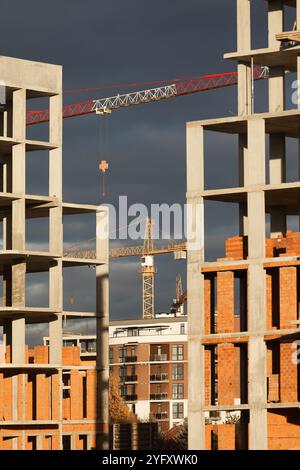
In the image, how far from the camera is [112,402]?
167 m

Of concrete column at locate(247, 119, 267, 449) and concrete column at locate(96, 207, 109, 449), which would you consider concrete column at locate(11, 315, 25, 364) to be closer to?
concrete column at locate(96, 207, 109, 449)

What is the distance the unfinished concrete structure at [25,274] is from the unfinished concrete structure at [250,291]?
16.3 m

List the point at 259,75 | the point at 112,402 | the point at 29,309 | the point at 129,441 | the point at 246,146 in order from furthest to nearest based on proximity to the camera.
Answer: the point at 259,75 < the point at 112,402 < the point at 129,441 < the point at 29,309 < the point at 246,146

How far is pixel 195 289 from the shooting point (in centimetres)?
7000

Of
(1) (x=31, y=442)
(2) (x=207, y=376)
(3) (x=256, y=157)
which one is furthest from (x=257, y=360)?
(1) (x=31, y=442)

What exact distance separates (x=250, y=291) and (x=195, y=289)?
111 inches

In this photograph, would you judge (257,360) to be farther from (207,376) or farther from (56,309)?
(56,309)

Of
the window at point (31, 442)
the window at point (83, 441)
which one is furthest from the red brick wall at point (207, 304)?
the window at point (83, 441)

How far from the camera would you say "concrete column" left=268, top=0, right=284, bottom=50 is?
7250 centimetres

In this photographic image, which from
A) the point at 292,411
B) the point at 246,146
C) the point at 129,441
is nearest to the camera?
the point at 292,411

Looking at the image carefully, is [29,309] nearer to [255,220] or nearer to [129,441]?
[255,220]

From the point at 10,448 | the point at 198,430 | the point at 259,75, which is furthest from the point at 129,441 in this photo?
the point at 259,75

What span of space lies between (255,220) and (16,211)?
67.0 feet

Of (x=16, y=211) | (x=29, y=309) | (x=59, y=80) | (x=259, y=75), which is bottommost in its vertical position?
(x=29, y=309)
